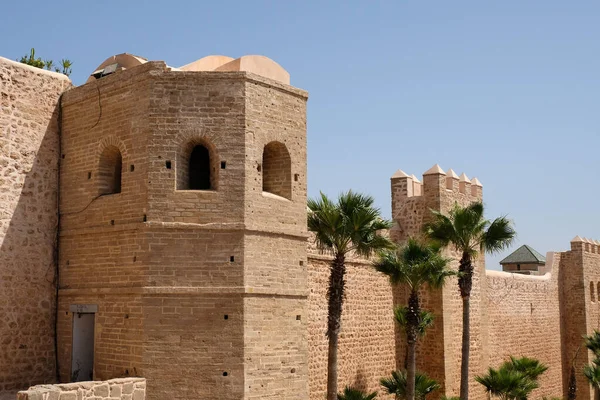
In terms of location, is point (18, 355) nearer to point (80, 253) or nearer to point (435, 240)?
point (80, 253)

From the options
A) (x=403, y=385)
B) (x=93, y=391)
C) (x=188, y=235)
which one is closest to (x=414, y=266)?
(x=403, y=385)

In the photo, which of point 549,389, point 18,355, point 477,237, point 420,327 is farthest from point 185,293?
point 549,389

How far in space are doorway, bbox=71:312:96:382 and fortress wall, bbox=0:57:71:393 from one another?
496 millimetres

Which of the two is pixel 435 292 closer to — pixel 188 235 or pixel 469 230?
pixel 469 230

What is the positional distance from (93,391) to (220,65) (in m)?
6.02

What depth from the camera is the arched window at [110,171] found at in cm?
1287

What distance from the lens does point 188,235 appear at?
39.1 feet

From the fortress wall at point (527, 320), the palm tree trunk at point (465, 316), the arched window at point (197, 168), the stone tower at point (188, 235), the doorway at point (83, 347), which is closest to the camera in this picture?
the stone tower at point (188, 235)

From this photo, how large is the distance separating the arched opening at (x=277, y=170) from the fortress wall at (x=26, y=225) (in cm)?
375

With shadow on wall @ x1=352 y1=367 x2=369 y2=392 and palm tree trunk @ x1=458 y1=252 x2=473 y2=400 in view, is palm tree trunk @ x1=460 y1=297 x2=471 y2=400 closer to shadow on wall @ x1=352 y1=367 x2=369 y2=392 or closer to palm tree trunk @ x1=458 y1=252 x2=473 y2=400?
palm tree trunk @ x1=458 y1=252 x2=473 y2=400

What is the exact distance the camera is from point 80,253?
1296 cm

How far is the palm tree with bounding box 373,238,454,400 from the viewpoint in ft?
49.6

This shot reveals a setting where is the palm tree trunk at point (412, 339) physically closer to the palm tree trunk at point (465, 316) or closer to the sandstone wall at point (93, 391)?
the palm tree trunk at point (465, 316)

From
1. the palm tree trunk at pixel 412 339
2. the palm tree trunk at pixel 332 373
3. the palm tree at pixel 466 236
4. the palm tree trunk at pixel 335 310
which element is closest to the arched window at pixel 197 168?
the palm tree trunk at pixel 335 310
